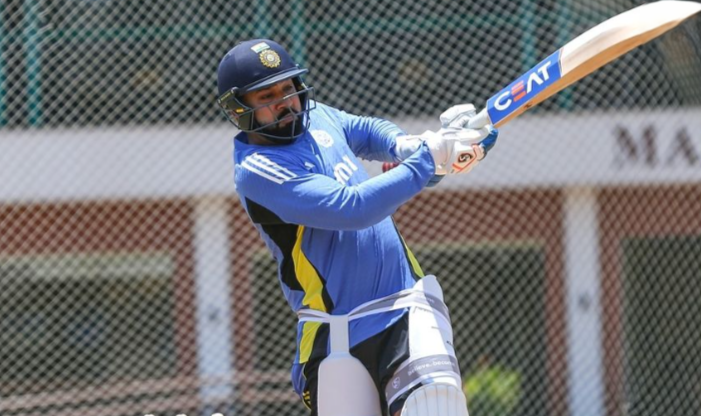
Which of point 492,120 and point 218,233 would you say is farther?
point 218,233

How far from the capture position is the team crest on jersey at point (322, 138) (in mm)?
3447

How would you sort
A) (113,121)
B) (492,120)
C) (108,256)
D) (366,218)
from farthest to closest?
(108,256), (113,121), (492,120), (366,218)

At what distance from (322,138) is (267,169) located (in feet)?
0.90

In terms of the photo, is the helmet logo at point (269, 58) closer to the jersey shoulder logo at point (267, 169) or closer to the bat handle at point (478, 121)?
the jersey shoulder logo at point (267, 169)

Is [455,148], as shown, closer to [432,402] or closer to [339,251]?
[339,251]

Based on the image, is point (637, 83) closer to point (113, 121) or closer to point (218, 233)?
point (218, 233)

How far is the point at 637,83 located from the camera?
8086 mm

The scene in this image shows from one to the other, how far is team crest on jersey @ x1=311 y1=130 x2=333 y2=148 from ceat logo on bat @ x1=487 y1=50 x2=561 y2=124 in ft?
1.55

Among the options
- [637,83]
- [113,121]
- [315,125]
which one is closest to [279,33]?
[113,121]

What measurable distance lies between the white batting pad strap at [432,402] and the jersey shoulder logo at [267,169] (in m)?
0.68

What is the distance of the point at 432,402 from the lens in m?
3.18

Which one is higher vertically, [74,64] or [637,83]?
[74,64]

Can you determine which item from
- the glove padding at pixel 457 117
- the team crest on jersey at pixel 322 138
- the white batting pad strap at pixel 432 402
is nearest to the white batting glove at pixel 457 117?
the glove padding at pixel 457 117

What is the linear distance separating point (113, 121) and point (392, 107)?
5.89 feet
